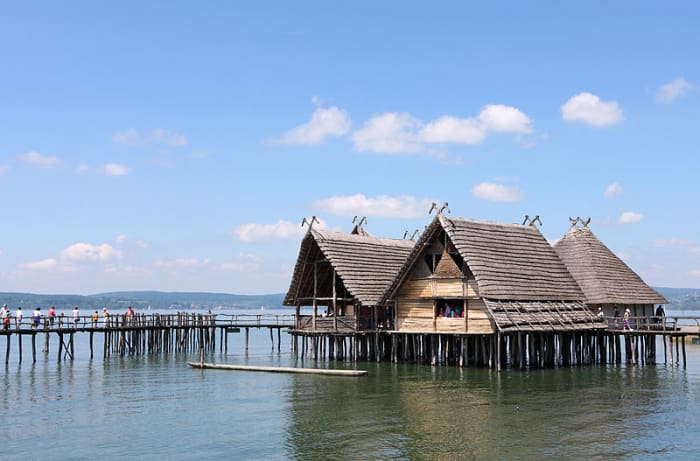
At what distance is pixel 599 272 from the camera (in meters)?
42.7

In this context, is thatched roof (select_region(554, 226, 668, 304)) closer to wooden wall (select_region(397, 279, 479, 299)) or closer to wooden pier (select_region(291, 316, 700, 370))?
wooden pier (select_region(291, 316, 700, 370))

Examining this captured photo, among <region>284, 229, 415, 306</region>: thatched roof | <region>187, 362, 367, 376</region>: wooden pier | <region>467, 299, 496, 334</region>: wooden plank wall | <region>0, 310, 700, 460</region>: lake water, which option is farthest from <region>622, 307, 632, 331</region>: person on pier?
<region>187, 362, 367, 376</region>: wooden pier

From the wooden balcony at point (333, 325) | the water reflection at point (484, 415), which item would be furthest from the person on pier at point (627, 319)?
the wooden balcony at point (333, 325)

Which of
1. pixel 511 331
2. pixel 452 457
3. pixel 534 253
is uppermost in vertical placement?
pixel 534 253

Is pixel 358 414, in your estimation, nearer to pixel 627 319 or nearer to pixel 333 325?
pixel 333 325

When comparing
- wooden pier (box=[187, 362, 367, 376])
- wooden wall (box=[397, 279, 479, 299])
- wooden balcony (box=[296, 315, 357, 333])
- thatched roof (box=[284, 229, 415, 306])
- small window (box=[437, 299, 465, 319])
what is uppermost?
thatched roof (box=[284, 229, 415, 306])

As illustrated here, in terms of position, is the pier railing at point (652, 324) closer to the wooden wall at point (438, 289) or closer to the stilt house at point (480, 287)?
the stilt house at point (480, 287)

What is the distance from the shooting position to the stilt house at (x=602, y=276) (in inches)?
1642

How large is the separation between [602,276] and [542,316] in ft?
22.6

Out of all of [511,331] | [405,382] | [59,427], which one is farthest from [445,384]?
[59,427]

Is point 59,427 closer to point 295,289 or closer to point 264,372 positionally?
point 264,372

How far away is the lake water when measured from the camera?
69.7 feet

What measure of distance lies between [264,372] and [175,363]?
8.42 metres

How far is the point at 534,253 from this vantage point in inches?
1658
